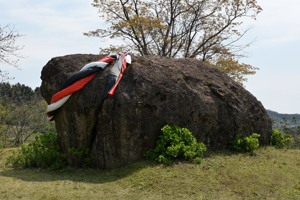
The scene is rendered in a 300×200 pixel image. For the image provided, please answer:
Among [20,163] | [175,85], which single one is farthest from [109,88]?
[20,163]

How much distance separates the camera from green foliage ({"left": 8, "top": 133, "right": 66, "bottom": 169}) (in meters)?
7.64

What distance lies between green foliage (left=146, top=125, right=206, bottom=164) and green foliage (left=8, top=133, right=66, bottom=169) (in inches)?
73.2

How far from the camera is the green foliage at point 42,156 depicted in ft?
25.1

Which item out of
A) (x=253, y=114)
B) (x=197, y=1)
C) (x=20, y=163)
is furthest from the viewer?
(x=197, y=1)

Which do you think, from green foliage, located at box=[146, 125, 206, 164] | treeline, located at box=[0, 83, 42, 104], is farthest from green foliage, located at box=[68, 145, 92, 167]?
treeline, located at box=[0, 83, 42, 104]

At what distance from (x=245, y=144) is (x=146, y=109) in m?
2.27

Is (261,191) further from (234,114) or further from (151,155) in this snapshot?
(234,114)

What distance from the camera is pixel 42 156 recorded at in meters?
7.80

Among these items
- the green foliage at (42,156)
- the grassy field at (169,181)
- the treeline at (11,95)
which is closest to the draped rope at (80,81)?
the green foliage at (42,156)

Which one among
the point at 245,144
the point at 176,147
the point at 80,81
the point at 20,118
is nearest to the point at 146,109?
the point at 176,147

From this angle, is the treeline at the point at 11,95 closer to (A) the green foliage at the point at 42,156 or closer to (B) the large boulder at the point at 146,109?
(A) the green foliage at the point at 42,156

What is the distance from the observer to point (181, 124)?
755cm

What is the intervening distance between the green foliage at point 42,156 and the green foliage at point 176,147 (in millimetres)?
1860

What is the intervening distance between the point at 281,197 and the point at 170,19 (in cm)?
1710
